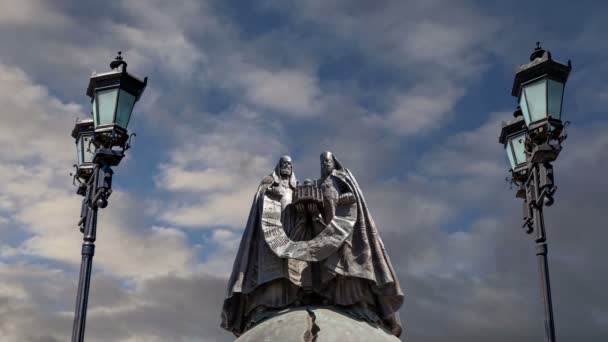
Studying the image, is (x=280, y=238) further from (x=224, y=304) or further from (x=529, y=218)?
(x=529, y=218)

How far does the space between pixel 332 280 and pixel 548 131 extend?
3.58 metres

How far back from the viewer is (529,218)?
52.6ft

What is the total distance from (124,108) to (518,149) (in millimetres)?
5946

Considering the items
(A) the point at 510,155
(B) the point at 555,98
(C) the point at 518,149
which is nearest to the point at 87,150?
(A) the point at 510,155

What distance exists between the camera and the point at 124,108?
15.4 metres

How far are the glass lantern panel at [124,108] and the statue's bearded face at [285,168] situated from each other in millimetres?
2275

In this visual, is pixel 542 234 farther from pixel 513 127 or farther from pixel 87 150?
pixel 87 150

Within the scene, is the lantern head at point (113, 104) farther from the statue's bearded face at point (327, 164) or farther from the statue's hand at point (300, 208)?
the statue's bearded face at point (327, 164)

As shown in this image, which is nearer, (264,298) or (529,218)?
(264,298)

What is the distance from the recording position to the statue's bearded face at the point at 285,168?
1591cm

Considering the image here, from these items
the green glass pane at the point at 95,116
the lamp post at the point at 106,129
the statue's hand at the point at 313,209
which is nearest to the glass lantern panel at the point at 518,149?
the statue's hand at the point at 313,209

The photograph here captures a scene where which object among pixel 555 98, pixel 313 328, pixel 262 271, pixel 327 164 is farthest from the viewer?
pixel 327 164

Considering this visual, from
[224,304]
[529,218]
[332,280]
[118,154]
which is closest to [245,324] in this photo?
[224,304]

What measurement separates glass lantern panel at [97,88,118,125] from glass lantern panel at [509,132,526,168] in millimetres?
5987
